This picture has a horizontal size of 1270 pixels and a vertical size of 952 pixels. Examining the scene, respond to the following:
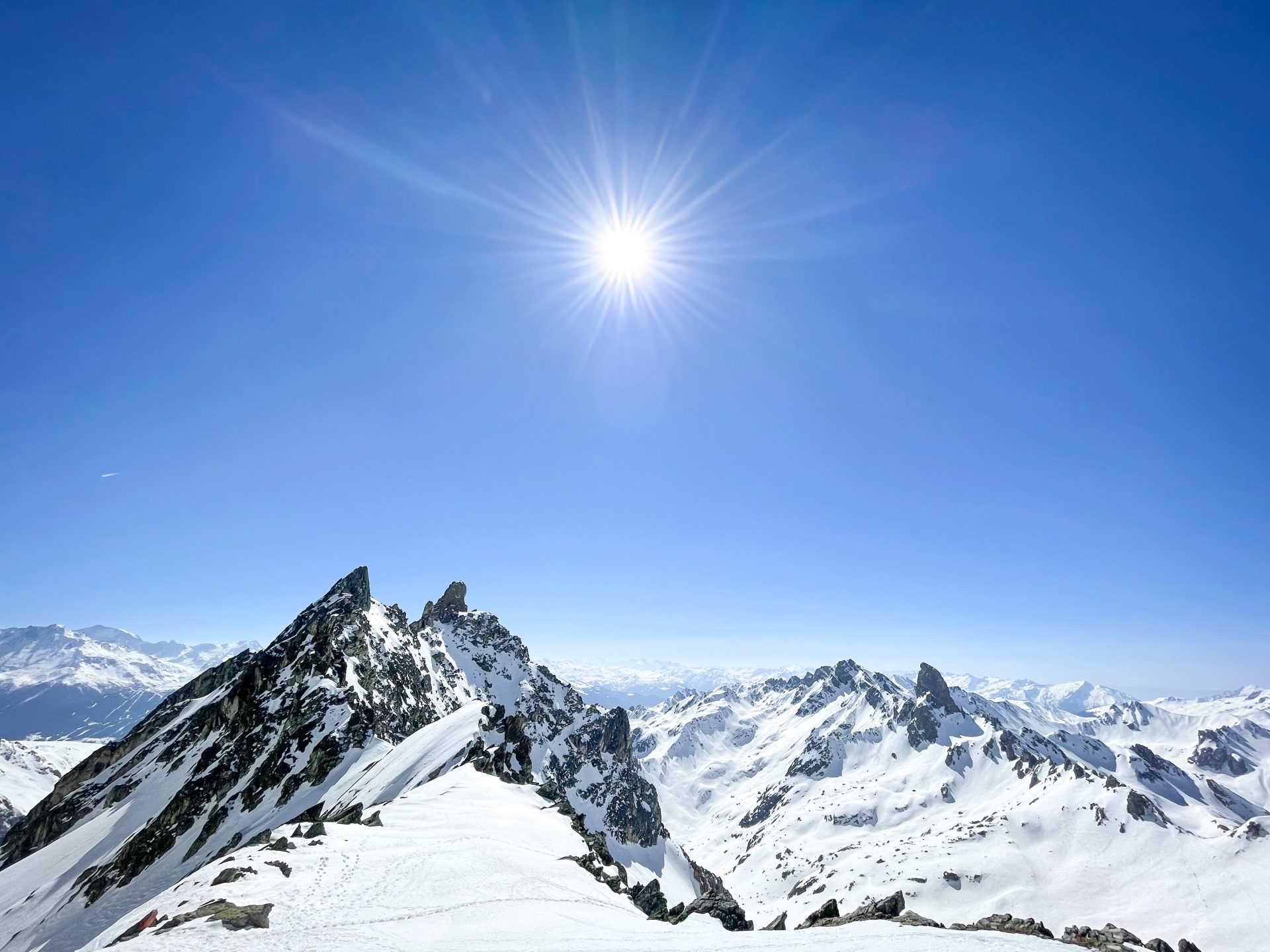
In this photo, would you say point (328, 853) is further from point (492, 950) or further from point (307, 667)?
point (307, 667)

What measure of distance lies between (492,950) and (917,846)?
765 ft

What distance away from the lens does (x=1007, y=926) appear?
22.5 metres

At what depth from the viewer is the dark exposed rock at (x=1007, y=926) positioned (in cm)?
2056

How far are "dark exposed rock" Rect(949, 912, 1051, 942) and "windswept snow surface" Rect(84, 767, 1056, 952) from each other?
12.7 ft

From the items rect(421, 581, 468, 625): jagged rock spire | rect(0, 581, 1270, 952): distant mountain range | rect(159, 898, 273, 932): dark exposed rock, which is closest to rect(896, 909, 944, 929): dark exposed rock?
rect(0, 581, 1270, 952): distant mountain range

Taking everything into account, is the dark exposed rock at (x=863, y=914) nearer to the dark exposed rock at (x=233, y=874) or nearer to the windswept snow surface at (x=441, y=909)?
the windswept snow surface at (x=441, y=909)

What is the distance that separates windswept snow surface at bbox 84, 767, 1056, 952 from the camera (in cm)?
1662

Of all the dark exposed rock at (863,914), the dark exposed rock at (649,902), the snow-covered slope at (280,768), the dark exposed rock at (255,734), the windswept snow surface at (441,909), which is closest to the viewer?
the windswept snow surface at (441,909)

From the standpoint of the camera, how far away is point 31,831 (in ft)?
310

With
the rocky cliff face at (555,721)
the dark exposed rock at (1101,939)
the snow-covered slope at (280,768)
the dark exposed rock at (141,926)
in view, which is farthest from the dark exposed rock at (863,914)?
the rocky cliff face at (555,721)

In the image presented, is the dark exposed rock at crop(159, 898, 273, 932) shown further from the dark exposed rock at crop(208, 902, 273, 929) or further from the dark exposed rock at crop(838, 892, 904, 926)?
the dark exposed rock at crop(838, 892, 904, 926)

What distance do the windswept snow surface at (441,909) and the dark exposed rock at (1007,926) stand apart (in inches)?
152

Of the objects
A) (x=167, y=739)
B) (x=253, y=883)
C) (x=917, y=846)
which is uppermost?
(x=167, y=739)

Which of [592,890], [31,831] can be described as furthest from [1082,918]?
[31,831]
